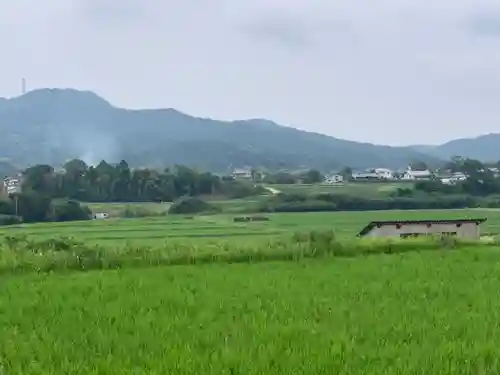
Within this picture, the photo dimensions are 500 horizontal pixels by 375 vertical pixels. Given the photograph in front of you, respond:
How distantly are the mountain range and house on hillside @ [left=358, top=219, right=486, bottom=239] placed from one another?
75029 mm

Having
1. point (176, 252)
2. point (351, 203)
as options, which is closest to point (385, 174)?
point (351, 203)

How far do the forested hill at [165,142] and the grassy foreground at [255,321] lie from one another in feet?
287

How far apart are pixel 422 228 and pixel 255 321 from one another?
536 inches

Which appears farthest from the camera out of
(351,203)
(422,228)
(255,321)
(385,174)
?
(385,174)

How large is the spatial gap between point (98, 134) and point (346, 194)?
143 metres

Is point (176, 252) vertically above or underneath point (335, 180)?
underneath

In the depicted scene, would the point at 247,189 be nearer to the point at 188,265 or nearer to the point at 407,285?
the point at 188,265

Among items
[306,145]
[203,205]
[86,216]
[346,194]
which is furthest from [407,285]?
[306,145]

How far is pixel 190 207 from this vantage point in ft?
110

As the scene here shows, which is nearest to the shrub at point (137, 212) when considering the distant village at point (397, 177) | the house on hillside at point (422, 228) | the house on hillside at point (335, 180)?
the house on hillside at point (422, 228)

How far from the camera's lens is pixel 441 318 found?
20.6 feet

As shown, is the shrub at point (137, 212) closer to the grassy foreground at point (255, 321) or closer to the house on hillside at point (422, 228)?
the house on hillside at point (422, 228)

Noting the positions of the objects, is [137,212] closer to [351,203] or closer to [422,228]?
[351,203]

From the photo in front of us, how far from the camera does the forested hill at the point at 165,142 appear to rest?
115750mm
